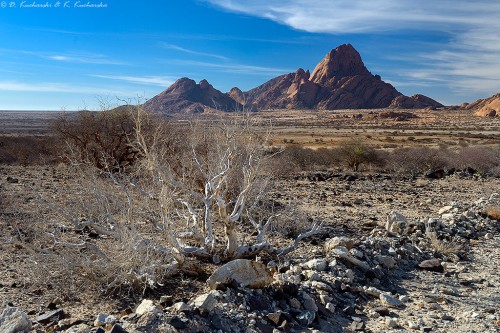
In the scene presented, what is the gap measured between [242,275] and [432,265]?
12.8ft

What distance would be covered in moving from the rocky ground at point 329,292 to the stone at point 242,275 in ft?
0.05

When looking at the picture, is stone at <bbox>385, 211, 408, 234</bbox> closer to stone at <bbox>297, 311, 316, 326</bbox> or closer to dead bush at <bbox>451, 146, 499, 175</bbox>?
stone at <bbox>297, 311, 316, 326</bbox>

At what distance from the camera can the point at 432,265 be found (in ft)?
27.6

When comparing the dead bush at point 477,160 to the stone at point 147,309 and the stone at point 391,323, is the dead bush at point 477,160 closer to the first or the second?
the stone at point 391,323

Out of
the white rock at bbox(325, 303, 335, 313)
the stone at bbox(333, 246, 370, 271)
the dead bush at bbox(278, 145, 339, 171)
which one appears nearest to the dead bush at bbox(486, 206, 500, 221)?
the stone at bbox(333, 246, 370, 271)

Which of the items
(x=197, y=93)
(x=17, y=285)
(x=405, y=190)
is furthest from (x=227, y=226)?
(x=197, y=93)

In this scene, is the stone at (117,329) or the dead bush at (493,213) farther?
the dead bush at (493,213)

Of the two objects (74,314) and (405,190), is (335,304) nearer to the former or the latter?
(74,314)

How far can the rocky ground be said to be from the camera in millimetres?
5336

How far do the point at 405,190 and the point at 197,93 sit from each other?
566ft

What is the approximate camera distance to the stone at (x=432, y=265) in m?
8.34

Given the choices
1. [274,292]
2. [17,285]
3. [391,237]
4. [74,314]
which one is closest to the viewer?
[74,314]

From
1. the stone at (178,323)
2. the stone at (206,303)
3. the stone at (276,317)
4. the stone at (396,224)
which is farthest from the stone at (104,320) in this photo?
the stone at (396,224)

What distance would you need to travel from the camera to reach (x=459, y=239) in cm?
1037
